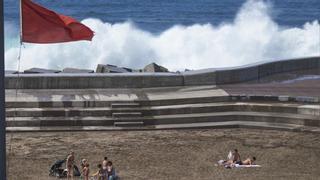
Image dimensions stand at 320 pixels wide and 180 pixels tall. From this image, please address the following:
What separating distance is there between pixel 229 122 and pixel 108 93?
3.09 meters

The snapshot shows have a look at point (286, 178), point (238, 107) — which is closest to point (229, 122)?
point (238, 107)

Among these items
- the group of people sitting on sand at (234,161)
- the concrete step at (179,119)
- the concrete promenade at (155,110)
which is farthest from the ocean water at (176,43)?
the group of people sitting on sand at (234,161)

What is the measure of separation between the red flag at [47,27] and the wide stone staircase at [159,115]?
29.4 ft

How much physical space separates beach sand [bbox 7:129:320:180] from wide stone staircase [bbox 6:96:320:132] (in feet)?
1.20

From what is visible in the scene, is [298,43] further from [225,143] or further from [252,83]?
[225,143]

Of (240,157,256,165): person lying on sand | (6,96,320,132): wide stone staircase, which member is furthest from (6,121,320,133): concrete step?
(240,157,256,165): person lying on sand

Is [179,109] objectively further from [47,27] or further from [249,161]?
[47,27]

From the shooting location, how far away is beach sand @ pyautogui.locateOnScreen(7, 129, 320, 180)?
14.0m

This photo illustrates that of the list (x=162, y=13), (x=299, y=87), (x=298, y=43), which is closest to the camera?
(x=299, y=87)

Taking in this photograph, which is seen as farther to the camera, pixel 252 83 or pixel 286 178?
pixel 252 83

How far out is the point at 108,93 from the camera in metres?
19.0

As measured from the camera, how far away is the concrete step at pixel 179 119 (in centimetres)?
1730

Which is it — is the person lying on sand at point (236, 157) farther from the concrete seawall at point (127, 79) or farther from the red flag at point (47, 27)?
the red flag at point (47, 27)

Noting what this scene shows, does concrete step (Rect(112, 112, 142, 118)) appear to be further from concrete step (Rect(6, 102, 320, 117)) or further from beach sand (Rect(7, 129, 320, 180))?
beach sand (Rect(7, 129, 320, 180))
